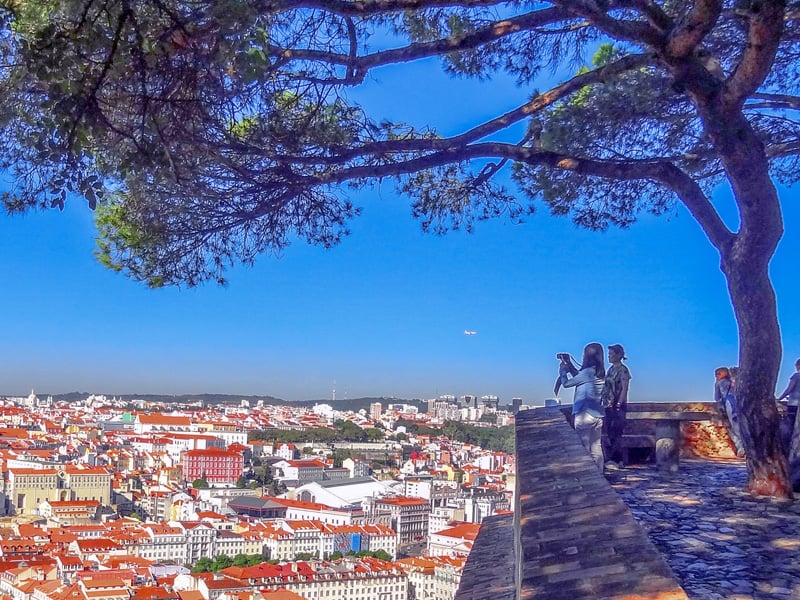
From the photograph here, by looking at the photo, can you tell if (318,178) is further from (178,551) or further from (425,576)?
(178,551)

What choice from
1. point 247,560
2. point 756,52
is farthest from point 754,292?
point 247,560

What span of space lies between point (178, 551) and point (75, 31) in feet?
89.6

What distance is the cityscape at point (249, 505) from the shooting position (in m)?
19.3

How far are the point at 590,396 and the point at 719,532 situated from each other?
1639mm

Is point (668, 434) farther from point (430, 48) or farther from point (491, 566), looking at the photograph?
point (430, 48)

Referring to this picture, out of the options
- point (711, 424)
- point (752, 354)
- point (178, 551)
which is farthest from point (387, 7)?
point (178, 551)

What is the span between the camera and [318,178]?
4.70 metres

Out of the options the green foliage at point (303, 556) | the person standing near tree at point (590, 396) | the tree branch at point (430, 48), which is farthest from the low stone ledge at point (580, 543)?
the green foliage at point (303, 556)

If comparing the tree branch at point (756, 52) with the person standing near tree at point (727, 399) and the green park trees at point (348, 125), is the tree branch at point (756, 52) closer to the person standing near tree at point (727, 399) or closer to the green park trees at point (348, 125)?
the green park trees at point (348, 125)

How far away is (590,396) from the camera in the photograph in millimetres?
5121

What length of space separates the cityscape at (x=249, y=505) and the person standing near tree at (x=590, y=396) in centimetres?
254

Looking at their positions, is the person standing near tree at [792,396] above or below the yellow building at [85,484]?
above

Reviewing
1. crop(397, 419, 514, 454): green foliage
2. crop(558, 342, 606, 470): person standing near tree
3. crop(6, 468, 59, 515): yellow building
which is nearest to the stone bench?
crop(558, 342, 606, 470): person standing near tree

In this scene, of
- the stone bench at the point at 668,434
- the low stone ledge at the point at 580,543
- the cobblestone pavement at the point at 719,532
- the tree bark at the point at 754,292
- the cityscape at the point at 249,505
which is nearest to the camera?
the low stone ledge at the point at 580,543
